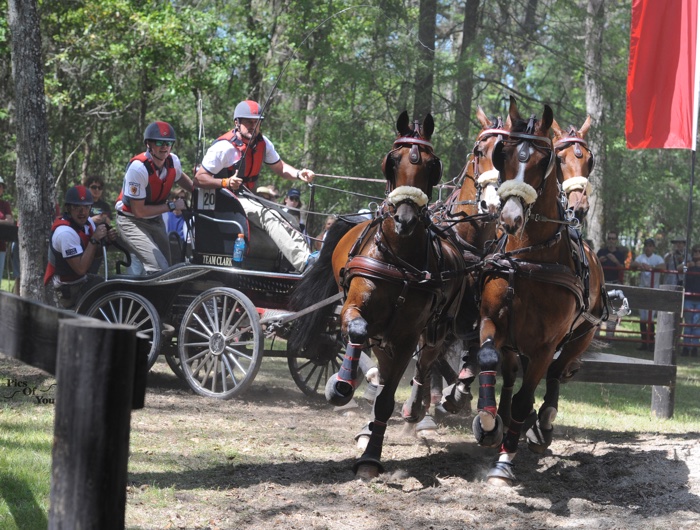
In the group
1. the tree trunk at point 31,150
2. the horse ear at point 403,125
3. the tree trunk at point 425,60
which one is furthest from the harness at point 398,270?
the tree trunk at point 425,60

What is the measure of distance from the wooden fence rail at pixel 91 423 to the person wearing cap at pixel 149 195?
6.13 metres

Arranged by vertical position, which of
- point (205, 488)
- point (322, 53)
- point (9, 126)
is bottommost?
point (205, 488)

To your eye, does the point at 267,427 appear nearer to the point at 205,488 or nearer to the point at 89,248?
the point at 205,488

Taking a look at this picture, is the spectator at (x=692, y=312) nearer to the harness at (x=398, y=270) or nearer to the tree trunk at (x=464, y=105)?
the tree trunk at (x=464, y=105)

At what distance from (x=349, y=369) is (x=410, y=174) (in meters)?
1.27

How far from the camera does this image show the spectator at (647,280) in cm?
1465

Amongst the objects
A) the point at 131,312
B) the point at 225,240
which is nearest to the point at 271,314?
the point at 225,240

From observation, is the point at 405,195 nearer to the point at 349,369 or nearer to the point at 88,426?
the point at 349,369

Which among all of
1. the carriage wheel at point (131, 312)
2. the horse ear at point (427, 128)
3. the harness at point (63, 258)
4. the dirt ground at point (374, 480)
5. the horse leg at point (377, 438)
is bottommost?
the dirt ground at point (374, 480)

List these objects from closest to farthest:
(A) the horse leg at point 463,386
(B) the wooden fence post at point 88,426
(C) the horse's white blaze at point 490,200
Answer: (B) the wooden fence post at point 88,426 < (C) the horse's white blaze at point 490,200 < (A) the horse leg at point 463,386

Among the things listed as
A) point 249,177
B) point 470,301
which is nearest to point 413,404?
point 470,301

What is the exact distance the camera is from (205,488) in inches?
202

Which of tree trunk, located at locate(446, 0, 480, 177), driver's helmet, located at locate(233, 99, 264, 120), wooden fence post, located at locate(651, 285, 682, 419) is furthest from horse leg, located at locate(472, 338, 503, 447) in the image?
tree trunk, located at locate(446, 0, 480, 177)

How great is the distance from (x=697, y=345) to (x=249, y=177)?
30.6 ft
